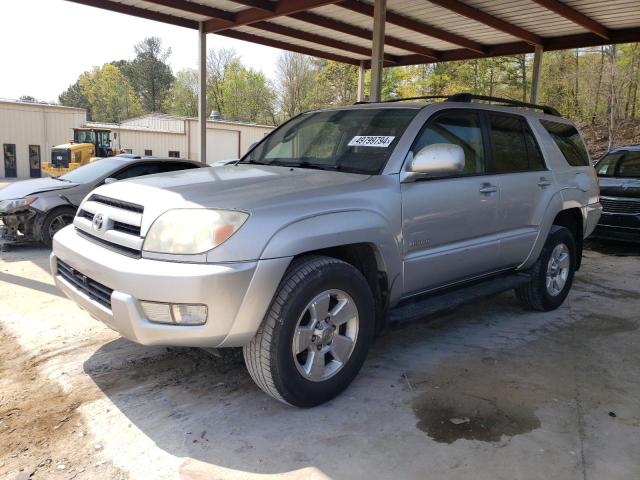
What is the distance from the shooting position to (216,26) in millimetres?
11164

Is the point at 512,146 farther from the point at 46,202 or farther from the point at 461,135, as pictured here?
the point at 46,202

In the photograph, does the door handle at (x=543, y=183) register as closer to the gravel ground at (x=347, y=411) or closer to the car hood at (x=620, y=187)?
the gravel ground at (x=347, y=411)

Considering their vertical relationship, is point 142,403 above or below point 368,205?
below

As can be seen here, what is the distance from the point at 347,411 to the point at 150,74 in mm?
76661

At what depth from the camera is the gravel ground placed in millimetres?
2605

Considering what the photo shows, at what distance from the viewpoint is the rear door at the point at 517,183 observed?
4281mm

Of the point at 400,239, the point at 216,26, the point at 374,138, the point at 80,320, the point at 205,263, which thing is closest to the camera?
the point at 205,263

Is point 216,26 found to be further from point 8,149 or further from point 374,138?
point 8,149

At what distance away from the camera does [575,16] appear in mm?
9500

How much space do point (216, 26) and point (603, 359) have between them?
1004 centimetres

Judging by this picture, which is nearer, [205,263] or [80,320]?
[205,263]

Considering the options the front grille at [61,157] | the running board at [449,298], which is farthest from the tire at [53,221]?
the front grille at [61,157]

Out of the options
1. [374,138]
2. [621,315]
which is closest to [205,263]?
[374,138]

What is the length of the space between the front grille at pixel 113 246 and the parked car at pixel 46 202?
419 cm
